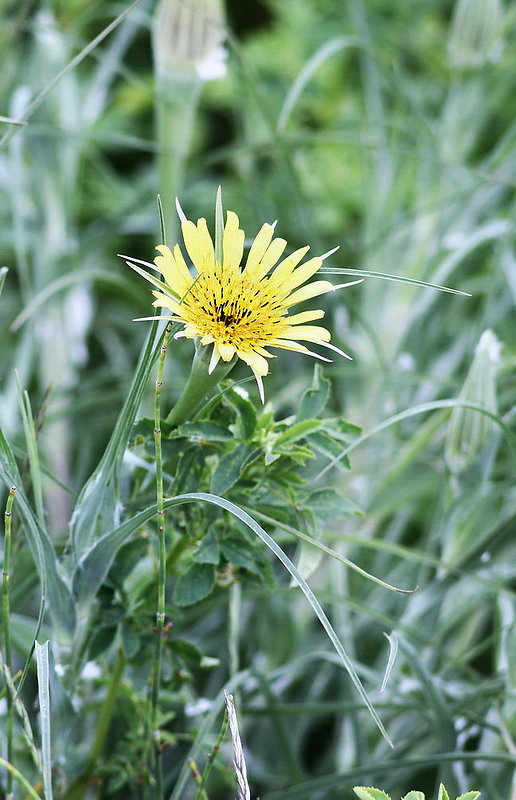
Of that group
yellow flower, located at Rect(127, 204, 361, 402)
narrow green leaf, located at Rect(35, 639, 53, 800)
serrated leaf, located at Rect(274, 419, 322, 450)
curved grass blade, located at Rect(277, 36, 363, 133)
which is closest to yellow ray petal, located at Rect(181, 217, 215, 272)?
yellow flower, located at Rect(127, 204, 361, 402)

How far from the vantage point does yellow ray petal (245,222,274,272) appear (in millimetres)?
468

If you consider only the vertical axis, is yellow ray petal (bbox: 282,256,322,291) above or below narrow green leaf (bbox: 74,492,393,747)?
above

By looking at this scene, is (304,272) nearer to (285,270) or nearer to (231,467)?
(285,270)

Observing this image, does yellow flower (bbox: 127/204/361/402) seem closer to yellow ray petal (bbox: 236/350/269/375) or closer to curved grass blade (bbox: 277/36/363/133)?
yellow ray petal (bbox: 236/350/269/375)

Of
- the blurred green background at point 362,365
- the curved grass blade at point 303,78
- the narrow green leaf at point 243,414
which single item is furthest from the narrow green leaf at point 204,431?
the curved grass blade at point 303,78

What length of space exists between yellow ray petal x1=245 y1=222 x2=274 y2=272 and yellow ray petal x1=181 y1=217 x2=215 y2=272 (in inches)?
0.8

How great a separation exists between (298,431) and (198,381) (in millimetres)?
69

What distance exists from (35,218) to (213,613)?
601 mm

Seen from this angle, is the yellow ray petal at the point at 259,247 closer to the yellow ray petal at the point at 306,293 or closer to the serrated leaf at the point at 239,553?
the yellow ray petal at the point at 306,293

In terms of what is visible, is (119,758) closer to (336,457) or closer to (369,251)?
(336,457)

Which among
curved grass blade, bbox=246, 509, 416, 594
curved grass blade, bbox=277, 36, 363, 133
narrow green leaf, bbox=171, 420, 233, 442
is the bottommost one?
curved grass blade, bbox=246, 509, 416, 594

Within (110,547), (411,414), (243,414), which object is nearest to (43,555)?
(110,547)

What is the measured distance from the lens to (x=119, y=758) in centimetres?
59

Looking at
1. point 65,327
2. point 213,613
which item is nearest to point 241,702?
point 213,613
